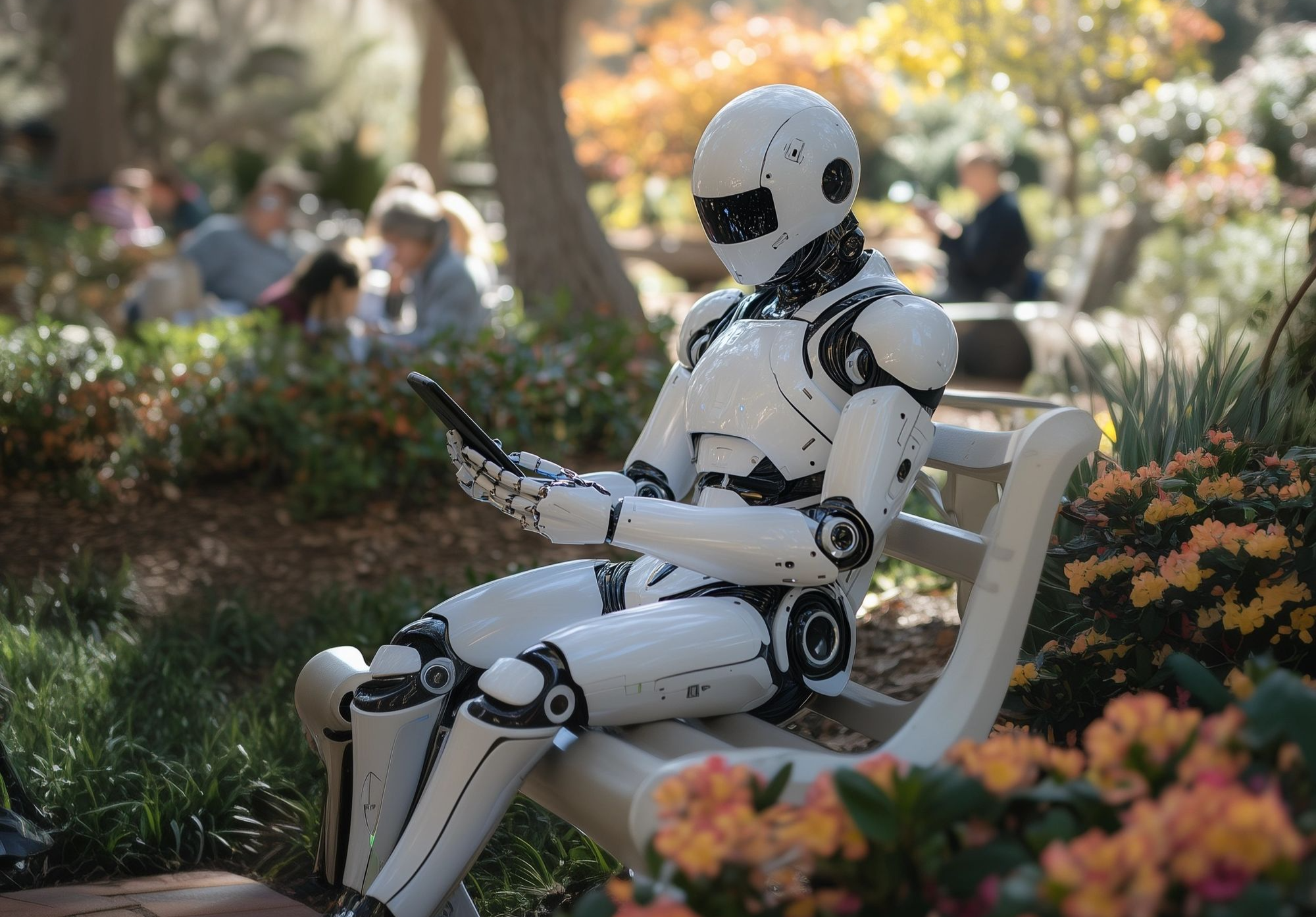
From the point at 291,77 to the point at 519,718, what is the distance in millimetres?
26639

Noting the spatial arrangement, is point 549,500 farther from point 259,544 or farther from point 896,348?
point 259,544

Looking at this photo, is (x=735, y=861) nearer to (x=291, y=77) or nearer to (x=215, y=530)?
(x=215, y=530)

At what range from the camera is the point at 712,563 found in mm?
1966

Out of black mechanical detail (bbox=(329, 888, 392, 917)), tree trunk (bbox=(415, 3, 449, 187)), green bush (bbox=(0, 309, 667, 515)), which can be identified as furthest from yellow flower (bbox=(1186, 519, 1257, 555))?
tree trunk (bbox=(415, 3, 449, 187))

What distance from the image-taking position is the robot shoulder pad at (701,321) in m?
2.41

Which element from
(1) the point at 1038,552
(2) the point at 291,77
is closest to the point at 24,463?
(1) the point at 1038,552

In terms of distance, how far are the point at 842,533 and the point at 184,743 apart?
190 cm

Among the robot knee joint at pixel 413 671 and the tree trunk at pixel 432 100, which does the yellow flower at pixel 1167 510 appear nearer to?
the robot knee joint at pixel 413 671

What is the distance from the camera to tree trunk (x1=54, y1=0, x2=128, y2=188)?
14.7 meters

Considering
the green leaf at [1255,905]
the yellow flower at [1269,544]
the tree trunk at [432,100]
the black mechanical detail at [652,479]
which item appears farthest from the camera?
the tree trunk at [432,100]

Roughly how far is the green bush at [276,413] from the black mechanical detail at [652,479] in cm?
247

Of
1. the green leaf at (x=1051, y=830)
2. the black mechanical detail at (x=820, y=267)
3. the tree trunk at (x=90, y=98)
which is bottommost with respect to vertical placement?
the green leaf at (x=1051, y=830)

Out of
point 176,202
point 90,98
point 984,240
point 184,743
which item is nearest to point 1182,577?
point 184,743

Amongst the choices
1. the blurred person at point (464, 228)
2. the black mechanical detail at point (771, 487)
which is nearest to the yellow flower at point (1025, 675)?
the black mechanical detail at point (771, 487)
